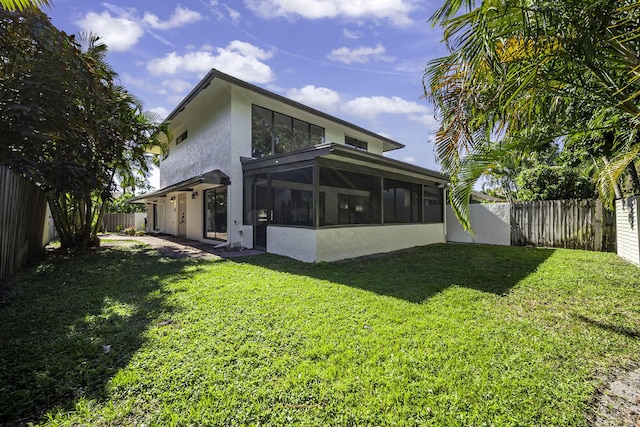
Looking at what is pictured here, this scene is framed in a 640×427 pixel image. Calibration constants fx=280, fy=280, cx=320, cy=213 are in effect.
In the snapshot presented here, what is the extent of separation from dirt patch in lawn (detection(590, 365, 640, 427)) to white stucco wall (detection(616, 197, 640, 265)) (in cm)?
708

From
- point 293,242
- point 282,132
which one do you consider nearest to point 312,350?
point 293,242

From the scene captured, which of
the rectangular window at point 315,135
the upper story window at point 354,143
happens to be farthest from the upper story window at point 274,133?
the upper story window at point 354,143

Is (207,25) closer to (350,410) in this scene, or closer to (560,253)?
(350,410)

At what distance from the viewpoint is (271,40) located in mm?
9523

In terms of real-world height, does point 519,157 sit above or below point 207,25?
below

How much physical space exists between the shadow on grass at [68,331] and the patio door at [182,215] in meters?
8.71

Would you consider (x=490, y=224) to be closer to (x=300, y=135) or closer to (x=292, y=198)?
(x=292, y=198)

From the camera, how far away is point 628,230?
26.3 feet

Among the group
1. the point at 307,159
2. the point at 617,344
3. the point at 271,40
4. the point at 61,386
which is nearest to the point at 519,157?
the point at 617,344

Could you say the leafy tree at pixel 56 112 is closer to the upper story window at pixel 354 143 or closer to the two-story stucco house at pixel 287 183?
the two-story stucco house at pixel 287 183

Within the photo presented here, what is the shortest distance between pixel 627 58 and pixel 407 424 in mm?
4535

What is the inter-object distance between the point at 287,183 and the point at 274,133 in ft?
8.72

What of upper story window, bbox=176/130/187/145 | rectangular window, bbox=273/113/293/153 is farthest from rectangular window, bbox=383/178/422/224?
upper story window, bbox=176/130/187/145

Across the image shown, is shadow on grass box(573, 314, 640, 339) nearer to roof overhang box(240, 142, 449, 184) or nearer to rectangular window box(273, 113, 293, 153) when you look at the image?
roof overhang box(240, 142, 449, 184)
